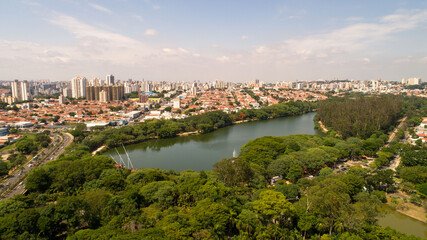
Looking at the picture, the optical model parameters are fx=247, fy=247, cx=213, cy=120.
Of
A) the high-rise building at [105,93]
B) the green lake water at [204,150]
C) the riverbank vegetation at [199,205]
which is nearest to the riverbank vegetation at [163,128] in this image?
the green lake water at [204,150]

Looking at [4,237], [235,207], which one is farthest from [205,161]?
[4,237]

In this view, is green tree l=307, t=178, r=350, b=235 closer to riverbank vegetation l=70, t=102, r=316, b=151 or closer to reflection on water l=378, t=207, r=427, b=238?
reflection on water l=378, t=207, r=427, b=238

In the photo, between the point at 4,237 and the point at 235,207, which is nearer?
the point at 4,237

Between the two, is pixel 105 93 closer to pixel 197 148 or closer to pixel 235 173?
pixel 197 148

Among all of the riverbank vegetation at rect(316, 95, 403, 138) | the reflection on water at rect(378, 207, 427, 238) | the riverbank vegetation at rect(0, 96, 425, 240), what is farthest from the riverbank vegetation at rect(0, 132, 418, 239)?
the riverbank vegetation at rect(316, 95, 403, 138)

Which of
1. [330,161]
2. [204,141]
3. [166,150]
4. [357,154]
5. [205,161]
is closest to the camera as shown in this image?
[330,161]

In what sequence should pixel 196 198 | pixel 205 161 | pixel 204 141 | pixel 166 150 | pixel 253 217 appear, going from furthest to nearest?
pixel 204 141
pixel 166 150
pixel 205 161
pixel 196 198
pixel 253 217

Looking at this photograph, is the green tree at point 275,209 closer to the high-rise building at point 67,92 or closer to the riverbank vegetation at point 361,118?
the riverbank vegetation at point 361,118

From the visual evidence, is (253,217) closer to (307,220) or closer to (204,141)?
(307,220)
